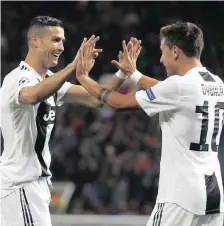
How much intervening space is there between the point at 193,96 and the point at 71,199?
242 inches

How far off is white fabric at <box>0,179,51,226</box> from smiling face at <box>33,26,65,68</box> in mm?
863

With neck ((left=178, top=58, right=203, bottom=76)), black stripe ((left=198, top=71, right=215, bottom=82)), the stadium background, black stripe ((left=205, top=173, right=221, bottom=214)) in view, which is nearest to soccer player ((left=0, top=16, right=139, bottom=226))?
neck ((left=178, top=58, right=203, bottom=76))

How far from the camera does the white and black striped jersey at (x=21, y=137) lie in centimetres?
484

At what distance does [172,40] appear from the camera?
4496mm

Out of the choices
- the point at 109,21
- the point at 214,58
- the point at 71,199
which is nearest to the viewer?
the point at 71,199

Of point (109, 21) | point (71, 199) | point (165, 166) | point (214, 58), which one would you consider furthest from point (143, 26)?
point (165, 166)

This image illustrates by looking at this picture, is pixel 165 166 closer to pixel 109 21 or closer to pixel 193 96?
pixel 193 96

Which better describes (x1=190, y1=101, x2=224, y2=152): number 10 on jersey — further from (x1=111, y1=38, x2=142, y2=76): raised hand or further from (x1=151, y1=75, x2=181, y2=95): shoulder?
(x1=111, y1=38, x2=142, y2=76): raised hand

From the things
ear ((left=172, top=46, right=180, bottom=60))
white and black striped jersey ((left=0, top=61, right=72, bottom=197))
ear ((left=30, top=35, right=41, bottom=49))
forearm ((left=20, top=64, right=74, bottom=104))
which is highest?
ear ((left=30, top=35, right=41, bottom=49))

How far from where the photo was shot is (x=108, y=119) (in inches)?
448

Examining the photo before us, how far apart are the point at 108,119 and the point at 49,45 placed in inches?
249

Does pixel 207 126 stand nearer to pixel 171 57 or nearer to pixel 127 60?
pixel 171 57

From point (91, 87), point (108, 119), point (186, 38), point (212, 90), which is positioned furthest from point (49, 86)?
point (108, 119)

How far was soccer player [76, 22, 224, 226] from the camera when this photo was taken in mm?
4363
